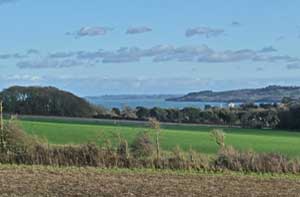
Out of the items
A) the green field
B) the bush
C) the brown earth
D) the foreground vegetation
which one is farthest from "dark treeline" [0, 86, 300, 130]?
the brown earth

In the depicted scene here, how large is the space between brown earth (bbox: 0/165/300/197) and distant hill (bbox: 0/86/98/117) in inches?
1323

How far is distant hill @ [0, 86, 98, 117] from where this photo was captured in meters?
60.6

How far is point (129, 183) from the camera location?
23016mm

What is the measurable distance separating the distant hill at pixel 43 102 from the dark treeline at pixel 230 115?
198 centimetres

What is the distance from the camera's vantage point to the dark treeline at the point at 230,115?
61.5 m

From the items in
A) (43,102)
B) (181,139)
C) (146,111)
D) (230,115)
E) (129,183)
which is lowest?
(129,183)

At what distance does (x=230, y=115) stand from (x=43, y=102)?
16.2 m

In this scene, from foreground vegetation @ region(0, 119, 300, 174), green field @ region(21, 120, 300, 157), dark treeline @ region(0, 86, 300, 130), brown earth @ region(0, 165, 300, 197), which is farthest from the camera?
dark treeline @ region(0, 86, 300, 130)

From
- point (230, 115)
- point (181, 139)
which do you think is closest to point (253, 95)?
point (230, 115)

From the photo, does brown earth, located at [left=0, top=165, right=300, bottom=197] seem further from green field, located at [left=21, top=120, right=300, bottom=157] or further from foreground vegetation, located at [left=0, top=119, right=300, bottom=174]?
green field, located at [left=21, top=120, right=300, bottom=157]

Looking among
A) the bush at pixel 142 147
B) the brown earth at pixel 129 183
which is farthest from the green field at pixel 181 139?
the brown earth at pixel 129 183

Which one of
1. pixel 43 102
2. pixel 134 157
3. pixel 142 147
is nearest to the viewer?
pixel 134 157

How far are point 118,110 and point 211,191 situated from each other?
45.6 meters

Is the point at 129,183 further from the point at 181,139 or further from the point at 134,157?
the point at 181,139
